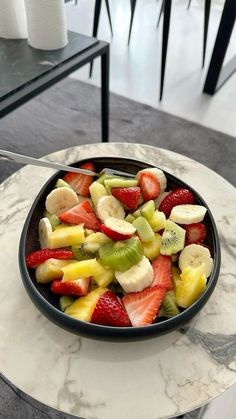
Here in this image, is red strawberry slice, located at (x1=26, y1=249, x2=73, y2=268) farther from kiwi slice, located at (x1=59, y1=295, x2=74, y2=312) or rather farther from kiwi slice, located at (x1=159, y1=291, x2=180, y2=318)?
kiwi slice, located at (x1=159, y1=291, x2=180, y2=318)

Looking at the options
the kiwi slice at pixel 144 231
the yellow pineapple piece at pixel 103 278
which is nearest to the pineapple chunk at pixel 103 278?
the yellow pineapple piece at pixel 103 278

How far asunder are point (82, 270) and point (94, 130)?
129cm

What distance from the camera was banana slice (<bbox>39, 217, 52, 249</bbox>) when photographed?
792 mm

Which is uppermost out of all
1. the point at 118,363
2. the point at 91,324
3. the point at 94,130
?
the point at 91,324

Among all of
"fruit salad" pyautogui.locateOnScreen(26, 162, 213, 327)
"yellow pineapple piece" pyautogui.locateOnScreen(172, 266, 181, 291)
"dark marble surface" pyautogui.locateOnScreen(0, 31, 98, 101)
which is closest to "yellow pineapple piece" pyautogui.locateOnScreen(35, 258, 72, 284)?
"fruit salad" pyautogui.locateOnScreen(26, 162, 213, 327)

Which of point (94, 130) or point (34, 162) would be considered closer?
point (34, 162)

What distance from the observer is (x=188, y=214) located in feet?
2.66

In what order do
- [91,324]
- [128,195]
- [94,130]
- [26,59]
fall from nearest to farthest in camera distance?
[91,324], [128,195], [26,59], [94,130]

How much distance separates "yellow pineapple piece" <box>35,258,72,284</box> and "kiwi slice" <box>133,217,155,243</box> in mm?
149

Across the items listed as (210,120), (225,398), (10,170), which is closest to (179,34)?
(210,120)

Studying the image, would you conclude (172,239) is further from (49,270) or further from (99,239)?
(49,270)

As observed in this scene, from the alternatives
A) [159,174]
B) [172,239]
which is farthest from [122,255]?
[159,174]

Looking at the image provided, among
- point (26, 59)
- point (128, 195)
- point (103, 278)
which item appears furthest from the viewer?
point (26, 59)

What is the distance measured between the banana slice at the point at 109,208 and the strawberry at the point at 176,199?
0.09 m
